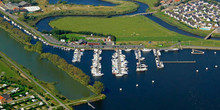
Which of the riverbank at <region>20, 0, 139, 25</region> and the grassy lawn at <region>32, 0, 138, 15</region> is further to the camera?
the grassy lawn at <region>32, 0, 138, 15</region>

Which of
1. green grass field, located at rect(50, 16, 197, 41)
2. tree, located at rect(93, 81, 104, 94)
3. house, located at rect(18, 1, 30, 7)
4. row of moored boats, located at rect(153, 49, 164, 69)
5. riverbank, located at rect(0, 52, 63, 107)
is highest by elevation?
house, located at rect(18, 1, 30, 7)

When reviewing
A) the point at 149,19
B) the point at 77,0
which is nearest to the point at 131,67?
the point at 149,19

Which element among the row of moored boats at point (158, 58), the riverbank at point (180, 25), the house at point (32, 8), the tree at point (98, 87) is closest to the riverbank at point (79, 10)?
the house at point (32, 8)

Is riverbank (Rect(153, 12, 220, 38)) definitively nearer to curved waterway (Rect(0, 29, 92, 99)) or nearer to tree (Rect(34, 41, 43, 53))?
tree (Rect(34, 41, 43, 53))

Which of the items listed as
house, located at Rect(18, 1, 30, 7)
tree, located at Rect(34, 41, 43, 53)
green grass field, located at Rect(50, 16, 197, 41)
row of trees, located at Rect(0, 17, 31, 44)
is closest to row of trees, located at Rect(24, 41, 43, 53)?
tree, located at Rect(34, 41, 43, 53)

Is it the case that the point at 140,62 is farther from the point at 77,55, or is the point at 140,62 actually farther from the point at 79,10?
the point at 79,10

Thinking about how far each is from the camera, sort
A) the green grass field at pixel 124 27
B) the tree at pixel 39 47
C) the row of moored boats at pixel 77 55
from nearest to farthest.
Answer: the row of moored boats at pixel 77 55 < the tree at pixel 39 47 < the green grass field at pixel 124 27

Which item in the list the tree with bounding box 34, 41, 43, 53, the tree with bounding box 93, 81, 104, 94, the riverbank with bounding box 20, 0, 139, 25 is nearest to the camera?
the tree with bounding box 93, 81, 104, 94

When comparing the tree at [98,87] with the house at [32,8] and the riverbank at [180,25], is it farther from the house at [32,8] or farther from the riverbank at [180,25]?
the house at [32,8]

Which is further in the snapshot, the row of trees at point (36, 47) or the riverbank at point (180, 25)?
the riverbank at point (180, 25)
